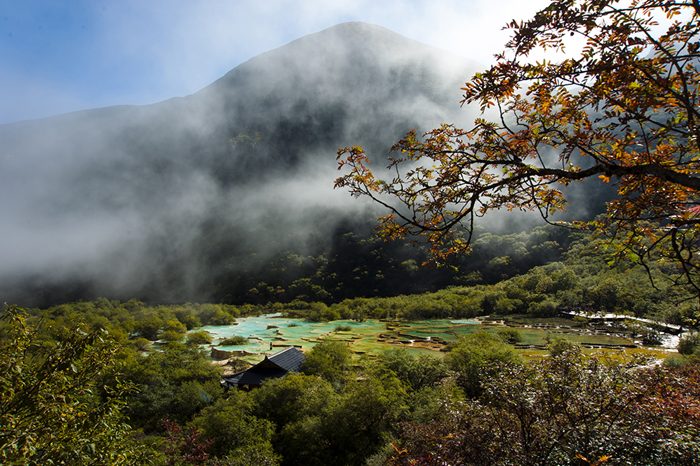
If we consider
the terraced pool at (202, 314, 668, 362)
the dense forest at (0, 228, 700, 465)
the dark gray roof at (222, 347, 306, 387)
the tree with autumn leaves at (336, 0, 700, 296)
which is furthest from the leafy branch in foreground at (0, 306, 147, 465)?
the terraced pool at (202, 314, 668, 362)

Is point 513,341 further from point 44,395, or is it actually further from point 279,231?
point 279,231

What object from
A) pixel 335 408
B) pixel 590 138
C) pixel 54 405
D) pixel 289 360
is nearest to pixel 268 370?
pixel 289 360

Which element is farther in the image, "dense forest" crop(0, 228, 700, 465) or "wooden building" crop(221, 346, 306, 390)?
"wooden building" crop(221, 346, 306, 390)

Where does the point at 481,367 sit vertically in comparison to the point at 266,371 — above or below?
above

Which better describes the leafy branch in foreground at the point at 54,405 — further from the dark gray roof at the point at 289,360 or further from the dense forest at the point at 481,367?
the dark gray roof at the point at 289,360

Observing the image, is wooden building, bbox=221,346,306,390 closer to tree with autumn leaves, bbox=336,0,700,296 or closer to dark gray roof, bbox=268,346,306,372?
dark gray roof, bbox=268,346,306,372

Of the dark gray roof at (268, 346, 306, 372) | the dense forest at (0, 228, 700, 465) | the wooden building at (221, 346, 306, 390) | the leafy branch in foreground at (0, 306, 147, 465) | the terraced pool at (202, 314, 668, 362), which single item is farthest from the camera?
the terraced pool at (202, 314, 668, 362)

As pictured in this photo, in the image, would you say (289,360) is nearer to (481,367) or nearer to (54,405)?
(481,367)

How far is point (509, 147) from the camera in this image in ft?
9.85

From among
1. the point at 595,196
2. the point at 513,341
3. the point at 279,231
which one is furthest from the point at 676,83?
the point at 279,231

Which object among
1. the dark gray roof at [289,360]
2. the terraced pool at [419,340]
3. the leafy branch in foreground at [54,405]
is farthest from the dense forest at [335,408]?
the terraced pool at [419,340]

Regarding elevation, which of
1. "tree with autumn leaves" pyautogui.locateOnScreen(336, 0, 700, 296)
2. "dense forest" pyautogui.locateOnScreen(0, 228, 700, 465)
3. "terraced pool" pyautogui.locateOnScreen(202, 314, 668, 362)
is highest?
"tree with autumn leaves" pyautogui.locateOnScreen(336, 0, 700, 296)

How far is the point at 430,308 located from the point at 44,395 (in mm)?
71105

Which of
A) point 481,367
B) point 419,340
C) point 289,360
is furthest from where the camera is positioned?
point 419,340
